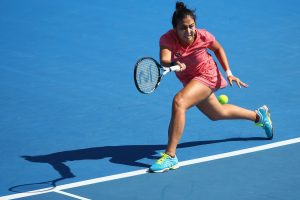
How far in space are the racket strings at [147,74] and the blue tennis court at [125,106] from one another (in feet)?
3.03

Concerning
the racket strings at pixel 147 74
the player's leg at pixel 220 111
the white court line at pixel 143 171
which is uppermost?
the racket strings at pixel 147 74

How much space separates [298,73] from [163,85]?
1931 mm

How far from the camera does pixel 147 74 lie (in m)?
8.70

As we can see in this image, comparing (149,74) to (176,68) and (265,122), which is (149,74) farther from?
(265,122)

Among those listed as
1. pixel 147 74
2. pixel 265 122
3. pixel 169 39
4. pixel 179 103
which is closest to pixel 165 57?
pixel 169 39

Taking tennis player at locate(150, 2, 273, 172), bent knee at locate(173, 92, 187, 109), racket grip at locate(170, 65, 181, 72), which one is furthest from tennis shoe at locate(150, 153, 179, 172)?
racket grip at locate(170, 65, 181, 72)

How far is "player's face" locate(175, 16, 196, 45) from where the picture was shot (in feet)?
29.1

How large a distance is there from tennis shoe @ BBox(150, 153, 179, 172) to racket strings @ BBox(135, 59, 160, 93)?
0.75 meters

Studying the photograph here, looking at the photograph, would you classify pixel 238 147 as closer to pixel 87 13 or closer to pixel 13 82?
pixel 13 82

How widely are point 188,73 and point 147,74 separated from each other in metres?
0.69

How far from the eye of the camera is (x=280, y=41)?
43.5ft

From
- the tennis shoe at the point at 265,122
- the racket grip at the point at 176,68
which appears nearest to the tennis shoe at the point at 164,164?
the racket grip at the point at 176,68

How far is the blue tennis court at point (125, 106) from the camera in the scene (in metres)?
8.55

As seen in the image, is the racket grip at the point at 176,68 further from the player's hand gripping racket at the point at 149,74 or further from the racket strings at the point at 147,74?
the racket strings at the point at 147,74
